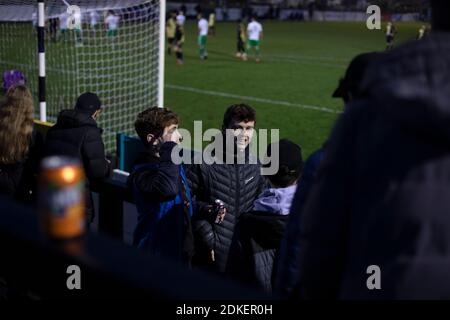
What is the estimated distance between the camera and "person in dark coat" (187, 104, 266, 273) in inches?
152

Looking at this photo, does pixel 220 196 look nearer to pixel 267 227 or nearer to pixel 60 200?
pixel 267 227

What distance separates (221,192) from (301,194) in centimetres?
202

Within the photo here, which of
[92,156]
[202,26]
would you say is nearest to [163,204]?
[92,156]

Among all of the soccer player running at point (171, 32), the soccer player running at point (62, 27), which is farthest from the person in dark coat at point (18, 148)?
the soccer player running at point (171, 32)

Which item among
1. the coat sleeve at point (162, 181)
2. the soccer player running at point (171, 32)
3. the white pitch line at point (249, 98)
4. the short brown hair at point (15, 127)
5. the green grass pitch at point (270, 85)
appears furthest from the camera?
the soccer player running at point (171, 32)

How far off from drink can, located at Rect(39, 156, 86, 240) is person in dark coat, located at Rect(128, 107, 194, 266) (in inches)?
90.2

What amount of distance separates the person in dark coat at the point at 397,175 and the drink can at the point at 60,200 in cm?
50

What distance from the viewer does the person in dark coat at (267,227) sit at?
3361 mm

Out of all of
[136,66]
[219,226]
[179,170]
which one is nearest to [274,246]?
[219,226]

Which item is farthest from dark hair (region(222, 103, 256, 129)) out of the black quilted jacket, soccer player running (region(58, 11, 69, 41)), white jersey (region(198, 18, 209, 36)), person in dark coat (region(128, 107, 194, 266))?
white jersey (region(198, 18, 209, 36))

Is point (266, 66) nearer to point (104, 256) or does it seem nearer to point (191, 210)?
point (191, 210)

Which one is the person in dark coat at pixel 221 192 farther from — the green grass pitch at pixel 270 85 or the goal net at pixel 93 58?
the green grass pitch at pixel 270 85

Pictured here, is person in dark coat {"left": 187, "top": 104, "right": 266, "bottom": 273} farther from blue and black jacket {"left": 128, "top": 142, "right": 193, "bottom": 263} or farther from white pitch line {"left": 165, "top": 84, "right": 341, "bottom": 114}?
white pitch line {"left": 165, "top": 84, "right": 341, "bottom": 114}

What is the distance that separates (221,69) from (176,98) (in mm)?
6041
